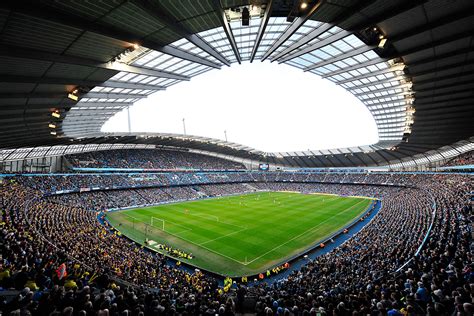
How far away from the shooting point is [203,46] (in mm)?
15578

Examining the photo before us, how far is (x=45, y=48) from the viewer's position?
36.7 feet

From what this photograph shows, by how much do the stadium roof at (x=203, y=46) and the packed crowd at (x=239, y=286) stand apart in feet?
29.2

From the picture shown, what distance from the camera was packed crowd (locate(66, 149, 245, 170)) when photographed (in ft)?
204

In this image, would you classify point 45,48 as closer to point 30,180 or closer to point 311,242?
point 311,242

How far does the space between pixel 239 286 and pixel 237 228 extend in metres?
24.3

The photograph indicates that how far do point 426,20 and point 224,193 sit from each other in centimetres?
6536

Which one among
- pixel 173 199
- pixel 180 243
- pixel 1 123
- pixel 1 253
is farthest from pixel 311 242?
pixel 173 199

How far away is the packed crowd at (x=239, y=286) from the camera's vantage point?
689cm

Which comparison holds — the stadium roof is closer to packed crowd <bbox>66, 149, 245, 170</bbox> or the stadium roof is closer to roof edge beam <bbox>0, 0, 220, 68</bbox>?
roof edge beam <bbox>0, 0, 220, 68</bbox>

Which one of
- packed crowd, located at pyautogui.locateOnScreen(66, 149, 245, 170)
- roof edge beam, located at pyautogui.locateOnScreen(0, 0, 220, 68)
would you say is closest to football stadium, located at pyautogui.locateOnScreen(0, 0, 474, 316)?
roof edge beam, located at pyautogui.locateOnScreen(0, 0, 220, 68)

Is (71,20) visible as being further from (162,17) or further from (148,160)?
(148,160)

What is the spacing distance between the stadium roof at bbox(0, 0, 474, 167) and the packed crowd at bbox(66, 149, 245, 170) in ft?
119

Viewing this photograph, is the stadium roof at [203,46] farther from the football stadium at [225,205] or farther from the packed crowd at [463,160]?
the packed crowd at [463,160]

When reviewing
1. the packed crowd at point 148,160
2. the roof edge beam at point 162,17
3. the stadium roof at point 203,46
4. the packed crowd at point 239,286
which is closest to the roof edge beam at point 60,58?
the stadium roof at point 203,46
